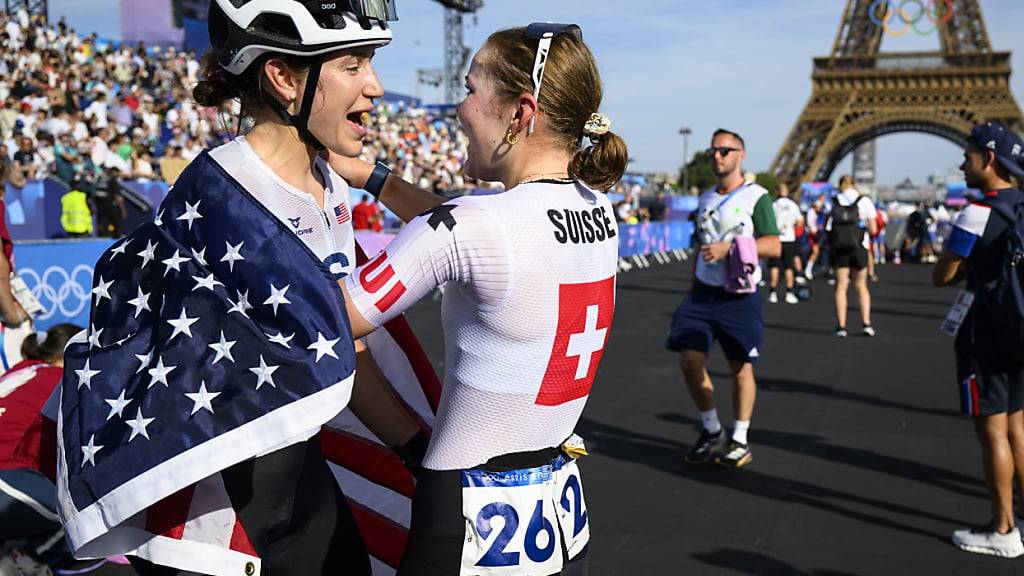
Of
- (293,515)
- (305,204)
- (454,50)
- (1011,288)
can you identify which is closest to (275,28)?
(305,204)

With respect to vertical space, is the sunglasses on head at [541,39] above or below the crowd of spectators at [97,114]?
above

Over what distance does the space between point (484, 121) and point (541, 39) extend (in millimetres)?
222

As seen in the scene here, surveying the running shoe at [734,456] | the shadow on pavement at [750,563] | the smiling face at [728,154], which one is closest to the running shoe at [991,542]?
the shadow on pavement at [750,563]

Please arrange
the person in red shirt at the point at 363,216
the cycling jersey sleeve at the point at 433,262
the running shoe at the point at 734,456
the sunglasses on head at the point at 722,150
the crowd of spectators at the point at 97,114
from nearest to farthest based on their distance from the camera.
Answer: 1. the cycling jersey sleeve at the point at 433,262
2. the running shoe at the point at 734,456
3. the sunglasses on head at the point at 722,150
4. the person in red shirt at the point at 363,216
5. the crowd of spectators at the point at 97,114

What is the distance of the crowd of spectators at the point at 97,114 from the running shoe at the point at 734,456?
27.2 ft

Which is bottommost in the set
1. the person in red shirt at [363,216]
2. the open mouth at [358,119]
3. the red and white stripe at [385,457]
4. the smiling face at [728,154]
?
the person in red shirt at [363,216]

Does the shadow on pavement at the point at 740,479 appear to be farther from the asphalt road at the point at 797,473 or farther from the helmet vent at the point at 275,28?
the helmet vent at the point at 275,28

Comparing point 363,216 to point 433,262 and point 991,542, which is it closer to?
point 991,542

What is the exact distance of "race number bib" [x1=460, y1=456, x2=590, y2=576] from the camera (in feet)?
6.97

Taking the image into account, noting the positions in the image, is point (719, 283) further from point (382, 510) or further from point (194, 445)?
point (194, 445)

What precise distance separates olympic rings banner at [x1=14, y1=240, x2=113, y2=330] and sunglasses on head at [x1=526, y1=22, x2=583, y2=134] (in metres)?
8.70

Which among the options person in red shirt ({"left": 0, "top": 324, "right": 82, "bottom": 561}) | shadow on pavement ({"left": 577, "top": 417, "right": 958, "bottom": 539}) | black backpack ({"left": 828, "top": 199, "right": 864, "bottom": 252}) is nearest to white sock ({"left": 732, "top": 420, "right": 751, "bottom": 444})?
shadow on pavement ({"left": 577, "top": 417, "right": 958, "bottom": 539})

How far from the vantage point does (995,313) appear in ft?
15.9

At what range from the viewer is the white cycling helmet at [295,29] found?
206 centimetres
